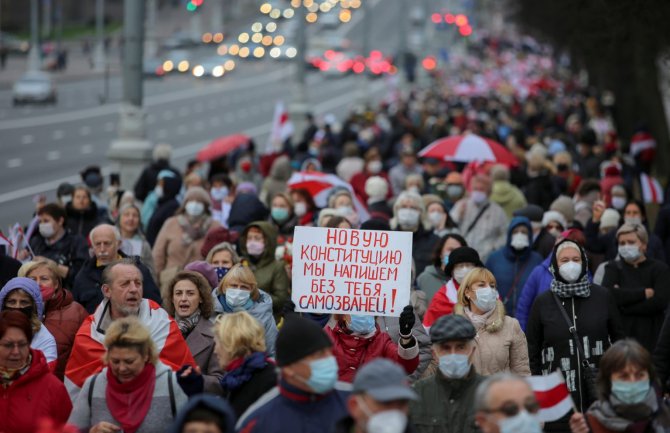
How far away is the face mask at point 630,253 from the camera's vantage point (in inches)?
430

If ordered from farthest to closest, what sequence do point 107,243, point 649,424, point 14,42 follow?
point 14,42, point 107,243, point 649,424

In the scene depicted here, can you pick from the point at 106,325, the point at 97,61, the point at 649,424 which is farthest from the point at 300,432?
the point at 97,61

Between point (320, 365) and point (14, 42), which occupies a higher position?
point (14, 42)

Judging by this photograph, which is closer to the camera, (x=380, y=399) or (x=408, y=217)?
(x=380, y=399)

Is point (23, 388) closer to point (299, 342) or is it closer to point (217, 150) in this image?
point (299, 342)

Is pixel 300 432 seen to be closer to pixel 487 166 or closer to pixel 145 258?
pixel 145 258

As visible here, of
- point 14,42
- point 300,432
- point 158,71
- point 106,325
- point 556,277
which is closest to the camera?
point 300,432

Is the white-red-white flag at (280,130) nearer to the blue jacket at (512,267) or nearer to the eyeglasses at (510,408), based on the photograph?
the blue jacket at (512,267)

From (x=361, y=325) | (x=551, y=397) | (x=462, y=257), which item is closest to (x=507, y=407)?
(x=551, y=397)

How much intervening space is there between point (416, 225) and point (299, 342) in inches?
257

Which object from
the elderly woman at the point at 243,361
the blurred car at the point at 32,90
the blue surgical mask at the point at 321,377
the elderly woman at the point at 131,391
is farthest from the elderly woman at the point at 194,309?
the blurred car at the point at 32,90

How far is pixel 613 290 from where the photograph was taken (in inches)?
432

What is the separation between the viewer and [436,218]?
43.6 ft

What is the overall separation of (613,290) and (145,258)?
3.83 m
